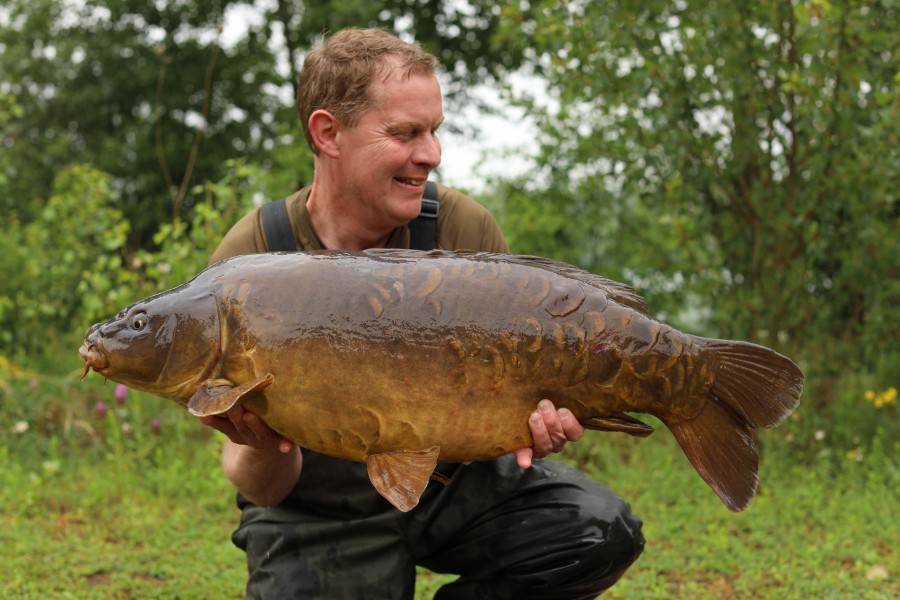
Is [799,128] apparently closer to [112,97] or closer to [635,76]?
[635,76]

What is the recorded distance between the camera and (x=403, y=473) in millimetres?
2443

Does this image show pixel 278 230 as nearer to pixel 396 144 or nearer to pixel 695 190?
pixel 396 144

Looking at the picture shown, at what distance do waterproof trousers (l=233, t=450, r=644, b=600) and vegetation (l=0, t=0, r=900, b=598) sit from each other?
3.86 feet

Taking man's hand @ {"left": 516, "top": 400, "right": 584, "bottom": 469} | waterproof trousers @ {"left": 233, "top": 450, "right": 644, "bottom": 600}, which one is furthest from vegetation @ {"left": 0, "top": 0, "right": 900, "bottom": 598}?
man's hand @ {"left": 516, "top": 400, "right": 584, "bottom": 469}

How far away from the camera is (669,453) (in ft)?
18.6

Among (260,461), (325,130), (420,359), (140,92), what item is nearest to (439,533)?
(260,461)

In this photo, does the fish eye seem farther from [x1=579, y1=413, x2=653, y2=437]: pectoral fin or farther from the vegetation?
the vegetation

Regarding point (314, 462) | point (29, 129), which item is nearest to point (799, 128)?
Answer: point (314, 462)

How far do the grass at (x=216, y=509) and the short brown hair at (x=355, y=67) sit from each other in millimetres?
2152

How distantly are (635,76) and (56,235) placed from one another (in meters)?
4.37

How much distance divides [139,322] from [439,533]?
1207 millimetres

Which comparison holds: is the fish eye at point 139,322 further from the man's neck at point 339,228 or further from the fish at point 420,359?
the man's neck at point 339,228

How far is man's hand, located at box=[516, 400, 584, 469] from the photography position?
2482 millimetres

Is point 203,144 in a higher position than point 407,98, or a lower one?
lower
